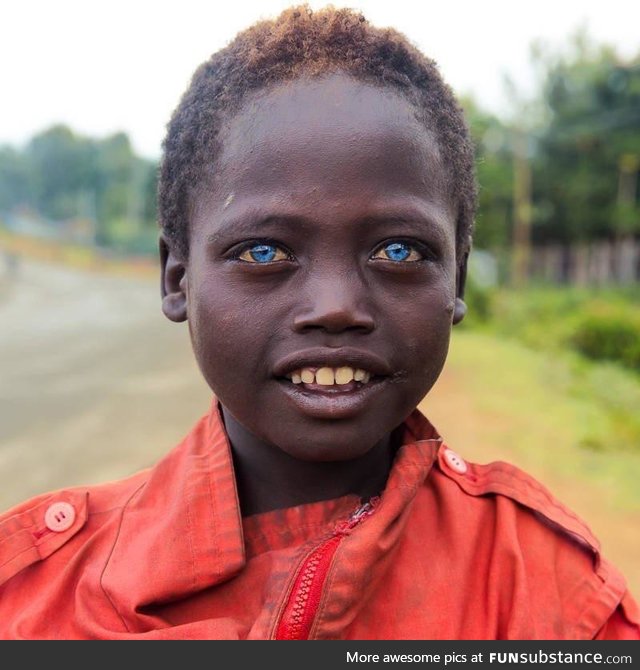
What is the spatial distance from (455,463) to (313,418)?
0.45 metres

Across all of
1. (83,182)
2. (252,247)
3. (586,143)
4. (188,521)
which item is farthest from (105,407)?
(83,182)

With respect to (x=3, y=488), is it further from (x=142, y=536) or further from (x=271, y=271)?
(x=271, y=271)

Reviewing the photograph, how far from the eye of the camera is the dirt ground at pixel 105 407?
4.96 metres

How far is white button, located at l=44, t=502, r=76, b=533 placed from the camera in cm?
137

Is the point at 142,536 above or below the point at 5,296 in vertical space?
above

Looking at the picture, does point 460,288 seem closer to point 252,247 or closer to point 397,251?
point 397,251

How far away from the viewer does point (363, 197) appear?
1116 millimetres

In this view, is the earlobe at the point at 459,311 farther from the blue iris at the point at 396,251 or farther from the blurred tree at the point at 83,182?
the blurred tree at the point at 83,182

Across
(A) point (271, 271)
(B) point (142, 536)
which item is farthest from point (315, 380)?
(B) point (142, 536)

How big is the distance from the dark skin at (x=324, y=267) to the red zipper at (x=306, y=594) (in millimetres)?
180

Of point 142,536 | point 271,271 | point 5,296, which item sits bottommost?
point 5,296

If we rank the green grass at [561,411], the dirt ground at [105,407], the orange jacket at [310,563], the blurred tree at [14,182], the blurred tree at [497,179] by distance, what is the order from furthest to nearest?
the blurred tree at [14,182] → the blurred tree at [497,179] → the green grass at [561,411] → the dirt ground at [105,407] → the orange jacket at [310,563]

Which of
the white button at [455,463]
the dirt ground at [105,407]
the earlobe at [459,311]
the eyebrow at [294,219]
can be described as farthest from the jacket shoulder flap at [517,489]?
the dirt ground at [105,407]
